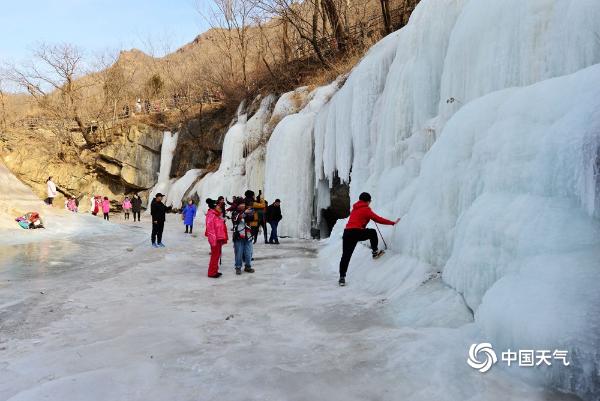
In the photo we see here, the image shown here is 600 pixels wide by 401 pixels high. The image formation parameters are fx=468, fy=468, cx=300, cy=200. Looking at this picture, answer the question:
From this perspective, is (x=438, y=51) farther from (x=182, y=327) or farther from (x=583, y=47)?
(x=182, y=327)

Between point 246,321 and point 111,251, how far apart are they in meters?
6.80

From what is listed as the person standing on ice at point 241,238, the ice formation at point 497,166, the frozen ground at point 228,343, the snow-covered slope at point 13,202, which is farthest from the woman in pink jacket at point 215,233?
the snow-covered slope at point 13,202

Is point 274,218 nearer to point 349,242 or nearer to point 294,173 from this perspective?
point 294,173

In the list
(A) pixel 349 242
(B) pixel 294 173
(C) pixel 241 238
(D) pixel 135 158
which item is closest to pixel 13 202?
(B) pixel 294 173

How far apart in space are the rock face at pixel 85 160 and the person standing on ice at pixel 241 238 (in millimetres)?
24771

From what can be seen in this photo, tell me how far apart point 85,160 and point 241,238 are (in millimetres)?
27466

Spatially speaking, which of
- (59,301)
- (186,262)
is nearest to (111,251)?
(186,262)

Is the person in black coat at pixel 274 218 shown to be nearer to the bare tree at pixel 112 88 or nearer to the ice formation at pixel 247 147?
the ice formation at pixel 247 147

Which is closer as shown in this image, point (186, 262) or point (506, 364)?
point (506, 364)

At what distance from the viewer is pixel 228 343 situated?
3736 millimetres

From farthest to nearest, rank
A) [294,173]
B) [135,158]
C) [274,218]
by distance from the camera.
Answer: [135,158]
[294,173]
[274,218]

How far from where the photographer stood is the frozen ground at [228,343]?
281cm

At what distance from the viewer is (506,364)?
294cm

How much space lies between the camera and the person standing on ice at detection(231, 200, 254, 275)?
24.0ft
